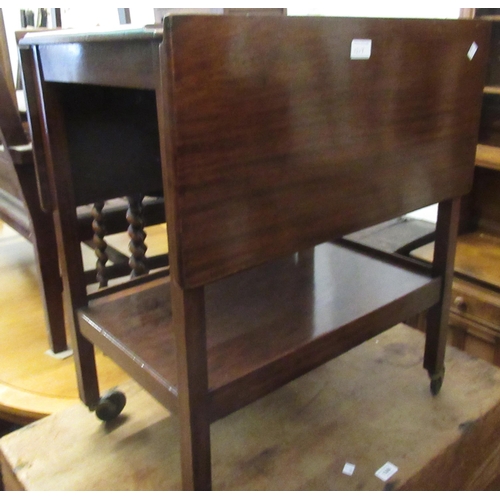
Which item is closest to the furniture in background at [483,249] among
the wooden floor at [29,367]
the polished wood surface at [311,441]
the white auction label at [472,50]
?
the polished wood surface at [311,441]

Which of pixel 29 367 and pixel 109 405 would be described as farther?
pixel 29 367

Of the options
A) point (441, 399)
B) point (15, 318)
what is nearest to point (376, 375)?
point (441, 399)

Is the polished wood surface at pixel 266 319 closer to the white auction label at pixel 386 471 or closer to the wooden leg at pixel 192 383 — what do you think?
the wooden leg at pixel 192 383

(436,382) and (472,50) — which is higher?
(472,50)

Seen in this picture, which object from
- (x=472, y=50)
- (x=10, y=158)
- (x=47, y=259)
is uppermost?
(x=472, y=50)

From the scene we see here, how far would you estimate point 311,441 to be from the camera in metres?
0.98

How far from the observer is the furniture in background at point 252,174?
0.58 meters

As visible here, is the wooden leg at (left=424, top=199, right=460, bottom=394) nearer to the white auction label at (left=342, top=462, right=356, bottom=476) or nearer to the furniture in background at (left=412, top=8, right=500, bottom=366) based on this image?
the white auction label at (left=342, top=462, right=356, bottom=476)

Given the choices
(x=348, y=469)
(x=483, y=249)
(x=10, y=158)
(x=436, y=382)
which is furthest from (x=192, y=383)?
(x=483, y=249)

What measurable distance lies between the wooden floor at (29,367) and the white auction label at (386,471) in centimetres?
71

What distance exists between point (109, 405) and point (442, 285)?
68cm

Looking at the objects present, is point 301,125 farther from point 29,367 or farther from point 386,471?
point 29,367

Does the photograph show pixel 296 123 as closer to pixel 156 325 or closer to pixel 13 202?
pixel 156 325

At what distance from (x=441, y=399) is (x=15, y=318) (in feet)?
4.18
